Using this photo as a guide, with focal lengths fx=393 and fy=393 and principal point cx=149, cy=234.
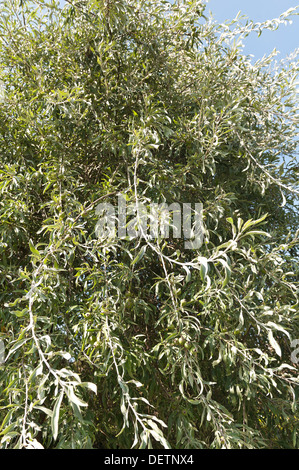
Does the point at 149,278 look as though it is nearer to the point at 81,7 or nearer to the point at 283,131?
the point at 283,131

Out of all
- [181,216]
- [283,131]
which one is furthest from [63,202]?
[283,131]

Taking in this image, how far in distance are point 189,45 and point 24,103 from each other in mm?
1225

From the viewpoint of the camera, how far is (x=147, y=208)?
6.72 ft

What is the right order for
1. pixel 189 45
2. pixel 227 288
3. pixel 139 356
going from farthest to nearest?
pixel 189 45, pixel 139 356, pixel 227 288

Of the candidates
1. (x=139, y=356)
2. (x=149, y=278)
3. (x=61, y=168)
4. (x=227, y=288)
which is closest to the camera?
(x=227, y=288)

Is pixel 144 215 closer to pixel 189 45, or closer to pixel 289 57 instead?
pixel 189 45

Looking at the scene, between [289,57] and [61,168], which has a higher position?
[289,57]

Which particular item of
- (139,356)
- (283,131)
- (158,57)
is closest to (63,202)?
(139,356)

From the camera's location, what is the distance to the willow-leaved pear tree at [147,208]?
1.86 metres

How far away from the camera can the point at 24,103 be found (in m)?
2.58

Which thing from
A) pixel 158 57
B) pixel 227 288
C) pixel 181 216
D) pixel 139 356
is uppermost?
pixel 158 57

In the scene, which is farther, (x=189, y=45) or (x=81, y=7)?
(x=189, y=45)

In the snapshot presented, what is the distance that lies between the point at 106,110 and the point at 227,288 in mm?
1438

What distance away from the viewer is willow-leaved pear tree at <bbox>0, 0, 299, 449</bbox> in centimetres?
186
